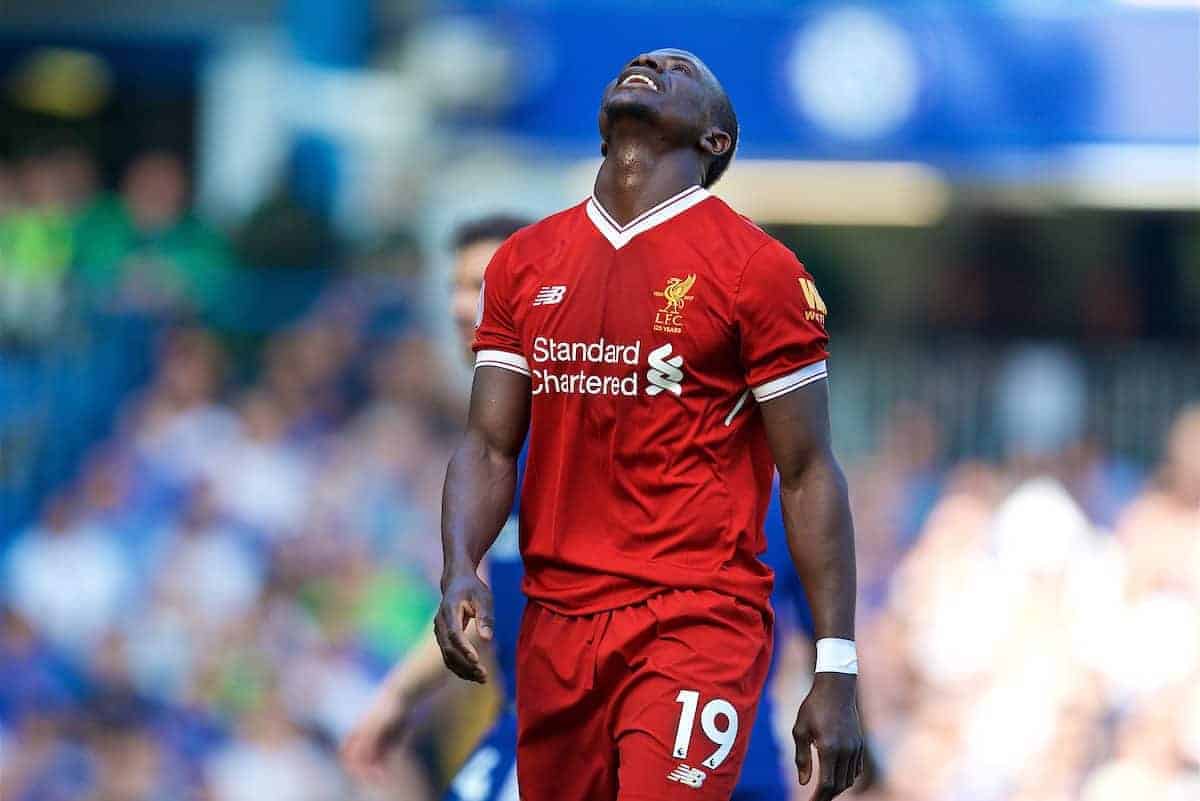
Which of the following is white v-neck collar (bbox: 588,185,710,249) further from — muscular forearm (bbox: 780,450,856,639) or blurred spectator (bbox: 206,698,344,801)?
blurred spectator (bbox: 206,698,344,801)

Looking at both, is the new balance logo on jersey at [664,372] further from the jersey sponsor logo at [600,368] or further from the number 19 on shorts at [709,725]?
the number 19 on shorts at [709,725]

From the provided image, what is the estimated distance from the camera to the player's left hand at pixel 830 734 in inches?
156

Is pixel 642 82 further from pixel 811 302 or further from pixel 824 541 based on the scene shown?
pixel 824 541

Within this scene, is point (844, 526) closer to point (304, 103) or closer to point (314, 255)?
point (314, 255)

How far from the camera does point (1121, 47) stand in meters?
12.9

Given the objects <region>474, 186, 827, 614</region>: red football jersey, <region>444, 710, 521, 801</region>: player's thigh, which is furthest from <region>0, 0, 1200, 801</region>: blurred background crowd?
<region>474, 186, 827, 614</region>: red football jersey

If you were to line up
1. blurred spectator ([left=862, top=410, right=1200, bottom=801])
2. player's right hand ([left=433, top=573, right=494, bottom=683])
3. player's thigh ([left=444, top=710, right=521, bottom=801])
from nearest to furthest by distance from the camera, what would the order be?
1. player's right hand ([left=433, top=573, right=494, bottom=683])
2. player's thigh ([left=444, top=710, right=521, bottom=801])
3. blurred spectator ([left=862, top=410, right=1200, bottom=801])

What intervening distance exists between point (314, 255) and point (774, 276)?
7.35 metres

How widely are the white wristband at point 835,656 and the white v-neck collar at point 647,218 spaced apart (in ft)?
2.83

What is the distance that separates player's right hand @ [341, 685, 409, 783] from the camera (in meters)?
5.75

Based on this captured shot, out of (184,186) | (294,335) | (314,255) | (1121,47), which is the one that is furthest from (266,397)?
(1121,47)

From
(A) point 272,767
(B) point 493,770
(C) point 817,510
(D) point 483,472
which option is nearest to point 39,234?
(A) point 272,767

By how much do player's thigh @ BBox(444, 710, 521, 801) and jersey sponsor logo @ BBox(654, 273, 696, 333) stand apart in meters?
1.51

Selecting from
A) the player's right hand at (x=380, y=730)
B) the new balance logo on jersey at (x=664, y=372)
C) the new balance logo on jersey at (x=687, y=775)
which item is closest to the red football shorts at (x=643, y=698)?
the new balance logo on jersey at (x=687, y=775)
